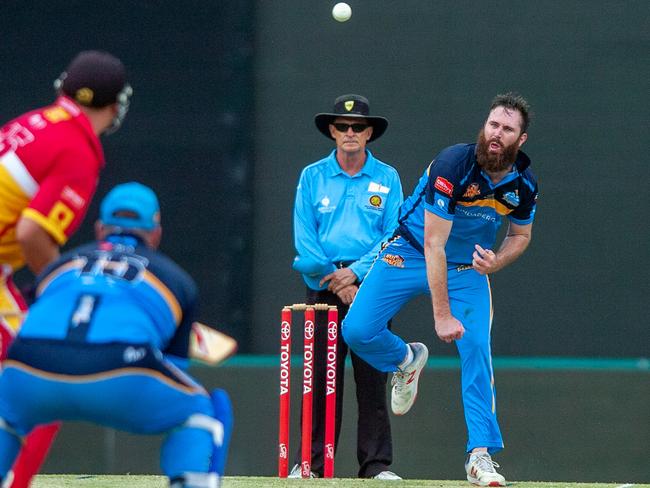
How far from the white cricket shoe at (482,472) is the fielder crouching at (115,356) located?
199 centimetres

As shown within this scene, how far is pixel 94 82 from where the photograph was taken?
12.6 feet

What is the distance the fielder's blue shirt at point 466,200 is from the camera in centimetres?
516

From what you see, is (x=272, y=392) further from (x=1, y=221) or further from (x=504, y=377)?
(x=1, y=221)

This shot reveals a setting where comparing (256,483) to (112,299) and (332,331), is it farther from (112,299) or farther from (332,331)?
(112,299)

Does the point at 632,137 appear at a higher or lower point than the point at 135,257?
higher

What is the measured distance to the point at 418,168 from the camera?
6.48 m

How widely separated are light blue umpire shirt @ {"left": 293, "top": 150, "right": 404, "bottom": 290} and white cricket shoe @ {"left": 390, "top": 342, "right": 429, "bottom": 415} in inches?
18.3

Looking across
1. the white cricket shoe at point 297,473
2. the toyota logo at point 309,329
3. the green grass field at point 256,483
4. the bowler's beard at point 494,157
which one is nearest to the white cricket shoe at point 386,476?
the white cricket shoe at point 297,473

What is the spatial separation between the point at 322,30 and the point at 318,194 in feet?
3.04

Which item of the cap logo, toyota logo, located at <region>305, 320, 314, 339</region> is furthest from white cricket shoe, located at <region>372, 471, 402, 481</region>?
the cap logo

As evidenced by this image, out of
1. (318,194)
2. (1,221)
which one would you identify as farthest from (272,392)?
(1,221)

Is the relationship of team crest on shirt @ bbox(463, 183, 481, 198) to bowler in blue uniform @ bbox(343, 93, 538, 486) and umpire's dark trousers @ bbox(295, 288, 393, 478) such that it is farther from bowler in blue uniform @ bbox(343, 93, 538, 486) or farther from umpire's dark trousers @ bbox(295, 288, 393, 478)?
umpire's dark trousers @ bbox(295, 288, 393, 478)

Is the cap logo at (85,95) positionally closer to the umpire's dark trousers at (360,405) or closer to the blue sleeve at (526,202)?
the blue sleeve at (526,202)

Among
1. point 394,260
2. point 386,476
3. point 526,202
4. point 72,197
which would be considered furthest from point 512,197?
point 72,197
